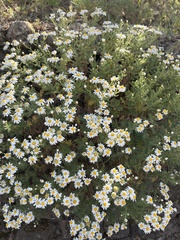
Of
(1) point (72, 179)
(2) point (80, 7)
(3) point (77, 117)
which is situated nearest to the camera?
(1) point (72, 179)

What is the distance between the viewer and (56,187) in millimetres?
3213

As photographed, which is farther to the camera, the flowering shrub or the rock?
the rock

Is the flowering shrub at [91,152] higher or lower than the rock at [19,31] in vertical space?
lower

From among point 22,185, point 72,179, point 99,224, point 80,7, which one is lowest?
point 99,224

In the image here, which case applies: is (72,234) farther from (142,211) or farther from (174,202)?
(174,202)

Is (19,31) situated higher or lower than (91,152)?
higher

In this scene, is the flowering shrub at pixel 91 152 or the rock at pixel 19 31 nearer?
the flowering shrub at pixel 91 152

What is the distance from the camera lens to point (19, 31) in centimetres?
437

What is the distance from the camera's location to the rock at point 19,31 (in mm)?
4367

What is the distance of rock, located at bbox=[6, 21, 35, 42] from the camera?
437 centimetres

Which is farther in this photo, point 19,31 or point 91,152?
point 19,31

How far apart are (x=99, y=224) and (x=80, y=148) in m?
0.93

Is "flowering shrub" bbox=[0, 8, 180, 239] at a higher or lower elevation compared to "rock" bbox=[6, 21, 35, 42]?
lower

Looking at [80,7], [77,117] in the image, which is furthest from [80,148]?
[80,7]
